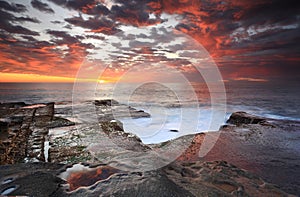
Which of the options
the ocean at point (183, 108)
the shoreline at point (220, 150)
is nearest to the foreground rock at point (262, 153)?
the shoreline at point (220, 150)

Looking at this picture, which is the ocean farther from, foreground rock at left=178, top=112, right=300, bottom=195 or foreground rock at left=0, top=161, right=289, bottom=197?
foreground rock at left=0, top=161, right=289, bottom=197

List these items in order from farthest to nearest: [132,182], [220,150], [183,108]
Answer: [183,108]
[220,150]
[132,182]

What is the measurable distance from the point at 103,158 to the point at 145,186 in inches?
74.3

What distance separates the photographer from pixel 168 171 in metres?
3.78

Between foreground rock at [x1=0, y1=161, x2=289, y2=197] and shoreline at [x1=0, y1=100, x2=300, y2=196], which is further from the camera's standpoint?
shoreline at [x1=0, y1=100, x2=300, y2=196]

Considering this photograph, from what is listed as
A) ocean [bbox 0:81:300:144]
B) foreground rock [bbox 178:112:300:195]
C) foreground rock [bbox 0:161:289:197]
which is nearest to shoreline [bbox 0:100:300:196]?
foreground rock [bbox 178:112:300:195]

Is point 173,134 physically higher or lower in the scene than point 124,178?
lower

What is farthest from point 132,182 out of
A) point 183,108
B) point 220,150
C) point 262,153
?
point 183,108

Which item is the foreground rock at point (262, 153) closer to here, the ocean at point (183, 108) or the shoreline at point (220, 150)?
the shoreline at point (220, 150)

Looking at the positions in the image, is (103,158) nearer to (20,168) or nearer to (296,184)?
(20,168)

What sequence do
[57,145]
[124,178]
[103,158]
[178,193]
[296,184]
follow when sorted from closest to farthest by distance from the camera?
[178,193] < [124,178] < [296,184] < [103,158] < [57,145]

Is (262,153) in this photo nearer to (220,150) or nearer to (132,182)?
(220,150)

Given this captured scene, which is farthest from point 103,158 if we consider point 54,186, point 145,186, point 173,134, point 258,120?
point 258,120

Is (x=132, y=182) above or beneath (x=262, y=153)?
above
